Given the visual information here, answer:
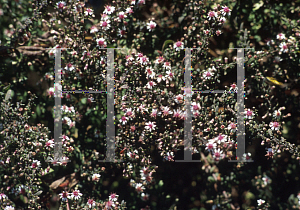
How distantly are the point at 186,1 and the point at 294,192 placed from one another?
1785 millimetres

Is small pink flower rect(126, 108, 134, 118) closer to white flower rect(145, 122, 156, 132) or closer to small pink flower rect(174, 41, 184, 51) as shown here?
white flower rect(145, 122, 156, 132)

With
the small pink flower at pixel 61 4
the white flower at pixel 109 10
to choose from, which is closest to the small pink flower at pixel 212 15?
the white flower at pixel 109 10

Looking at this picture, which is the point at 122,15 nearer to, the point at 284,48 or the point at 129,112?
the point at 129,112

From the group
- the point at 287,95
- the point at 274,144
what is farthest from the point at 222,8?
the point at 274,144

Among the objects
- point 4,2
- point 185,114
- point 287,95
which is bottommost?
point 185,114

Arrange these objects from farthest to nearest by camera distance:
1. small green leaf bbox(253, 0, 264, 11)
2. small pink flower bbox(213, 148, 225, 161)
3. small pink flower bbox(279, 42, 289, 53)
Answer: small green leaf bbox(253, 0, 264, 11) < small pink flower bbox(279, 42, 289, 53) < small pink flower bbox(213, 148, 225, 161)

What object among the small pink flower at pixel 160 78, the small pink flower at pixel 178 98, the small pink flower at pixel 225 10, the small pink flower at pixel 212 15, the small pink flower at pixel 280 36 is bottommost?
the small pink flower at pixel 178 98

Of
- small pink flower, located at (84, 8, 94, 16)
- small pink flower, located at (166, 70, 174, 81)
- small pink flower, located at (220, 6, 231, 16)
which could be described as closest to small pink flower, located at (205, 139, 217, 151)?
small pink flower, located at (166, 70, 174, 81)

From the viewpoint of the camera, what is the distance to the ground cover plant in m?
2.05

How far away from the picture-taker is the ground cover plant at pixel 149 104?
205 cm

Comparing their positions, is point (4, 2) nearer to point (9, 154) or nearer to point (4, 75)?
point (4, 75)

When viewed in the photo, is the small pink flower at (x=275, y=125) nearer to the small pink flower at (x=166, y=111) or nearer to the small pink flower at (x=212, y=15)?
the small pink flower at (x=166, y=111)

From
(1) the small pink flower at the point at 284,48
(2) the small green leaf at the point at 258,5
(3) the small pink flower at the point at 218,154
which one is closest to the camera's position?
(3) the small pink flower at the point at 218,154

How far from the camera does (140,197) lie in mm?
2242
